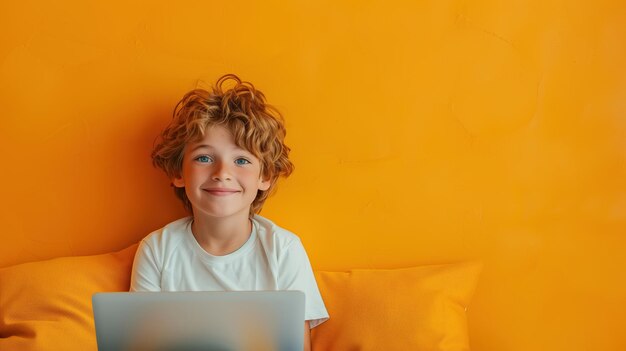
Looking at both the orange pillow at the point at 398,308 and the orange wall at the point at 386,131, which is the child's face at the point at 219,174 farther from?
the orange pillow at the point at 398,308

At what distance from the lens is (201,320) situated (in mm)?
1212

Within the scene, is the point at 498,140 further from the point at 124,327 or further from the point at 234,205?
the point at 124,327

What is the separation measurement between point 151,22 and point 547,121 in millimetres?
1082

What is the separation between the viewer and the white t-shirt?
5.49 ft

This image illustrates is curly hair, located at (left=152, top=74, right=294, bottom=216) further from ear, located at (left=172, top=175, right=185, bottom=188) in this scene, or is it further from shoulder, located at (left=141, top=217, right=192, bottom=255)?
shoulder, located at (left=141, top=217, right=192, bottom=255)

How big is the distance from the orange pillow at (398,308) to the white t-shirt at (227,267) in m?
0.06

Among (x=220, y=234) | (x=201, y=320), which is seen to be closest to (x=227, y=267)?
(x=220, y=234)

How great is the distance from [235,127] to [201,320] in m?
0.57

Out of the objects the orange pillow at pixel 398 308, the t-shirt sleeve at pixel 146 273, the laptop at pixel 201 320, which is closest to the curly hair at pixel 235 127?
the t-shirt sleeve at pixel 146 273

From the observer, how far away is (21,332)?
1.64 metres

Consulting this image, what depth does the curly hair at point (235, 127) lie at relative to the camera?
1.63m

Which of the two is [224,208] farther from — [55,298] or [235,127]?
[55,298]

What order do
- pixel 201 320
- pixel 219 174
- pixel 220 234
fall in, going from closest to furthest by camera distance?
pixel 201 320 → pixel 219 174 → pixel 220 234

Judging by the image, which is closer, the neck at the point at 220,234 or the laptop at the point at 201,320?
the laptop at the point at 201,320
